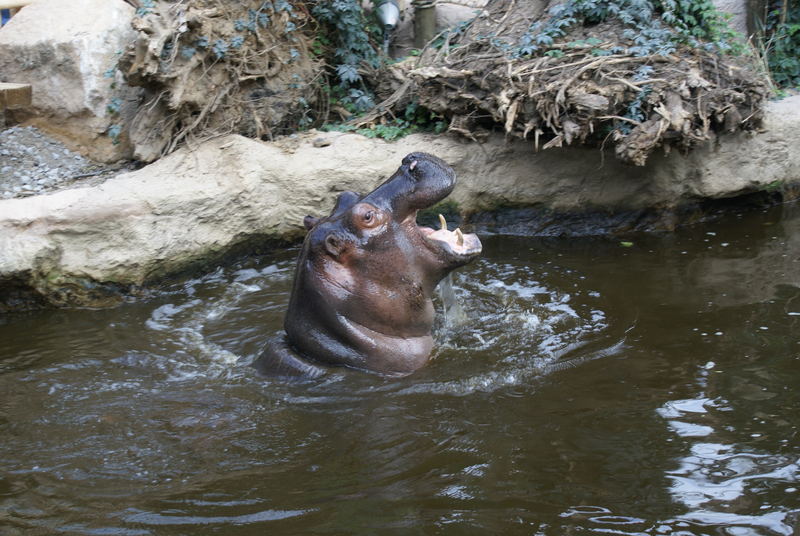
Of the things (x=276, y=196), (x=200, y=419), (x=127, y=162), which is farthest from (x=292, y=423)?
(x=127, y=162)

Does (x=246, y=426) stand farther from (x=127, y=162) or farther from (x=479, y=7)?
(x=479, y=7)

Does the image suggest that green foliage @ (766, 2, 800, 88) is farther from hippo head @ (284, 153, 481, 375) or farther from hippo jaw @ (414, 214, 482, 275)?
hippo head @ (284, 153, 481, 375)

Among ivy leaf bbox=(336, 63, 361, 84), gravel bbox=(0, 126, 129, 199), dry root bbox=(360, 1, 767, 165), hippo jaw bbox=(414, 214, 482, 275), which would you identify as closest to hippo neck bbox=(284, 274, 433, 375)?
hippo jaw bbox=(414, 214, 482, 275)

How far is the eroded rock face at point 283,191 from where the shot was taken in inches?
240

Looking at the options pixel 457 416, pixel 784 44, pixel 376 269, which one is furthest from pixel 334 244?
pixel 784 44

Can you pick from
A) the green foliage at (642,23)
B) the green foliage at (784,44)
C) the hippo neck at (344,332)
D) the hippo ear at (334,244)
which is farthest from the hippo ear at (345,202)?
the green foliage at (784,44)

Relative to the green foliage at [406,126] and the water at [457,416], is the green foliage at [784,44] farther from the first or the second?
the green foliage at [406,126]

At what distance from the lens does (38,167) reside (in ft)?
24.0

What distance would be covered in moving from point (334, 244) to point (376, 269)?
0.82ft

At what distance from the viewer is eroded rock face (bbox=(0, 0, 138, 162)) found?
294 inches

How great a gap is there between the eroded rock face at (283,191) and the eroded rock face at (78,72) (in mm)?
962

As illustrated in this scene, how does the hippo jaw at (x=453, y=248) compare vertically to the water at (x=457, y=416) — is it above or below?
above

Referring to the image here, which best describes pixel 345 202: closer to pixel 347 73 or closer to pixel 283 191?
pixel 283 191

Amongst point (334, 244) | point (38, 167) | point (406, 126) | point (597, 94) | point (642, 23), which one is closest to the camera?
point (334, 244)
